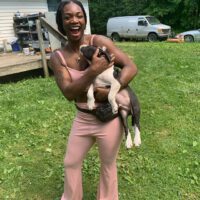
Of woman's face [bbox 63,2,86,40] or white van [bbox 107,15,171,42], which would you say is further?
white van [bbox 107,15,171,42]

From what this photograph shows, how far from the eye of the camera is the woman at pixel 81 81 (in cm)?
260

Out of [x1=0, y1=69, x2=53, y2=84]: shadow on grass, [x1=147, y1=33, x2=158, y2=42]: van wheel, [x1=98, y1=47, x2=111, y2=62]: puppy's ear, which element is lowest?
[x1=147, y1=33, x2=158, y2=42]: van wheel

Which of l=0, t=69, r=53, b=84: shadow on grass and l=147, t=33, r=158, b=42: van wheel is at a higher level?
l=0, t=69, r=53, b=84: shadow on grass

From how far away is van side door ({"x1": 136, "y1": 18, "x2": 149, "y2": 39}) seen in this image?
84.1 feet

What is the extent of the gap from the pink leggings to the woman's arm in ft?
0.95

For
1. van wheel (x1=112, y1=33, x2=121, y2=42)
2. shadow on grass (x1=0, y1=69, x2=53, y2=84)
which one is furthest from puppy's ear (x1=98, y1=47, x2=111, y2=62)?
van wheel (x1=112, y1=33, x2=121, y2=42)

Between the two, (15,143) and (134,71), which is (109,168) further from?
(15,143)

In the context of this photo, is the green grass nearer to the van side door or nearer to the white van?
the white van

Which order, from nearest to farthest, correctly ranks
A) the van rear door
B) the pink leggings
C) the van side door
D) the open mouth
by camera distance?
1. the open mouth
2. the pink leggings
3. the van side door
4. the van rear door

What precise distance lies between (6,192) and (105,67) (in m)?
2.24

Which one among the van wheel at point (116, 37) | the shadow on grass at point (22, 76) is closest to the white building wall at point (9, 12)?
the shadow on grass at point (22, 76)

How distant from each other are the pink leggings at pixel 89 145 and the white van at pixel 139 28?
22.8m

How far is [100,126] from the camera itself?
2861 mm

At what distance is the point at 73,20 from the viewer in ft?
8.52
